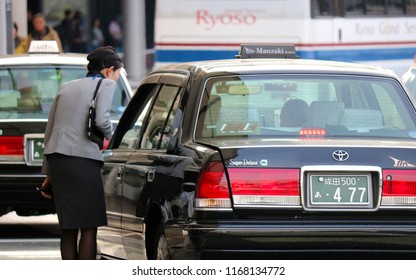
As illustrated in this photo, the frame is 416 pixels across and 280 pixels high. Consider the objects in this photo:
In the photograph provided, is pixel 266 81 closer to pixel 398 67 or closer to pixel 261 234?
pixel 261 234

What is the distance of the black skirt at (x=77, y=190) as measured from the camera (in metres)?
8.48

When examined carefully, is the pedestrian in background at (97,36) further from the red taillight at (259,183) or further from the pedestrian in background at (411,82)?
the red taillight at (259,183)

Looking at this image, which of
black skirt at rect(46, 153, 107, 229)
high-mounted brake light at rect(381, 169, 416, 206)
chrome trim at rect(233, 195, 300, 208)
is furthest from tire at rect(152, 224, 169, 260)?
high-mounted brake light at rect(381, 169, 416, 206)

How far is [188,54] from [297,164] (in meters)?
15.2

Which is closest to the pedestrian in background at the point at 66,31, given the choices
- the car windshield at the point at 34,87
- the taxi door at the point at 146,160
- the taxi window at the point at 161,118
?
the car windshield at the point at 34,87

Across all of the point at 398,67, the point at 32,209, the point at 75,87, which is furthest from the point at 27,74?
the point at 398,67

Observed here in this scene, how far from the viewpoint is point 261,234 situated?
7.19 meters

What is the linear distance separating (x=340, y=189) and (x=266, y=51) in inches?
89.1

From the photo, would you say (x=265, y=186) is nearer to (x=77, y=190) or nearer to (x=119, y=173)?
(x=77, y=190)

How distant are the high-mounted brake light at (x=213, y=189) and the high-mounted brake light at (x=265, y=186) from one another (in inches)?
1.7

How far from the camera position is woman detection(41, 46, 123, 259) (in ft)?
27.8

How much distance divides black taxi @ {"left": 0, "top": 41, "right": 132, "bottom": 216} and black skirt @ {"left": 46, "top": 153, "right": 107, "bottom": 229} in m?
3.81

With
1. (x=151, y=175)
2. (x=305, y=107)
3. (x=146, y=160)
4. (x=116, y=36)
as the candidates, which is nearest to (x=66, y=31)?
(x=116, y=36)

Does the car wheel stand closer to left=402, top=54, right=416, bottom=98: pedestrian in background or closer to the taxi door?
the taxi door
